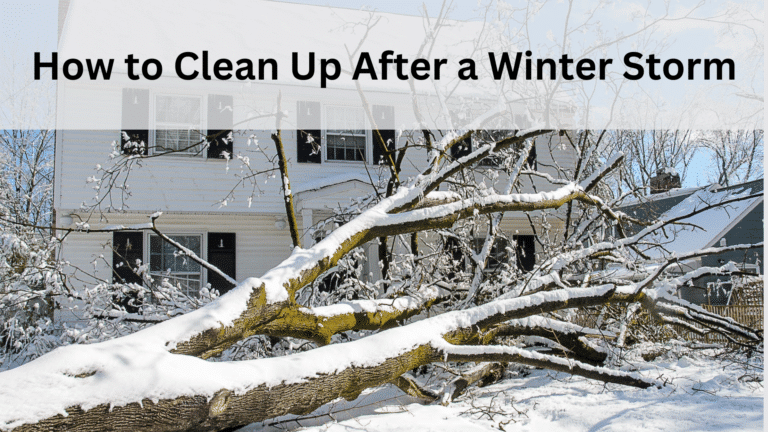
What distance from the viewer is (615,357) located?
6508 mm

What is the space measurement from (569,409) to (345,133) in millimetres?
7623

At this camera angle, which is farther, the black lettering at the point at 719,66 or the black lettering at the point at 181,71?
the black lettering at the point at 181,71

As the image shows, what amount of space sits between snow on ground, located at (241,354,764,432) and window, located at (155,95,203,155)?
6.67m

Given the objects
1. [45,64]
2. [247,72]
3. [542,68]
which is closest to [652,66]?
[542,68]

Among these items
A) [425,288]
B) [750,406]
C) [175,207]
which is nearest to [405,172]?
[175,207]

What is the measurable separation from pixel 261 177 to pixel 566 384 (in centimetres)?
678

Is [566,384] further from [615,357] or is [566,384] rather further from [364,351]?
[364,351]

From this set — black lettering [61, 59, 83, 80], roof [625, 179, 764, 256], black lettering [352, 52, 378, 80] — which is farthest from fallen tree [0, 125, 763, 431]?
roof [625, 179, 764, 256]

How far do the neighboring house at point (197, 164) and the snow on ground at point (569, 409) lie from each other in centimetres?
515

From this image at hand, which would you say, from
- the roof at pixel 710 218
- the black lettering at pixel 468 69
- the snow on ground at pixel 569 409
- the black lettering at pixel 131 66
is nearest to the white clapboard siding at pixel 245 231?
the black lettering at pixel 131 66

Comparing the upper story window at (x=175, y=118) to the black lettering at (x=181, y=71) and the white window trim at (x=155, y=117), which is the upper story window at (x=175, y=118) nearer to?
the white window trim at (x=155, y=117)

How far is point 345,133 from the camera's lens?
11594 millimetres

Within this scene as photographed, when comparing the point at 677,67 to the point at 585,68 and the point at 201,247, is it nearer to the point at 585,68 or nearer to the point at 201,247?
the point at 585,68

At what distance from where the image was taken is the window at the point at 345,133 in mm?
11586
